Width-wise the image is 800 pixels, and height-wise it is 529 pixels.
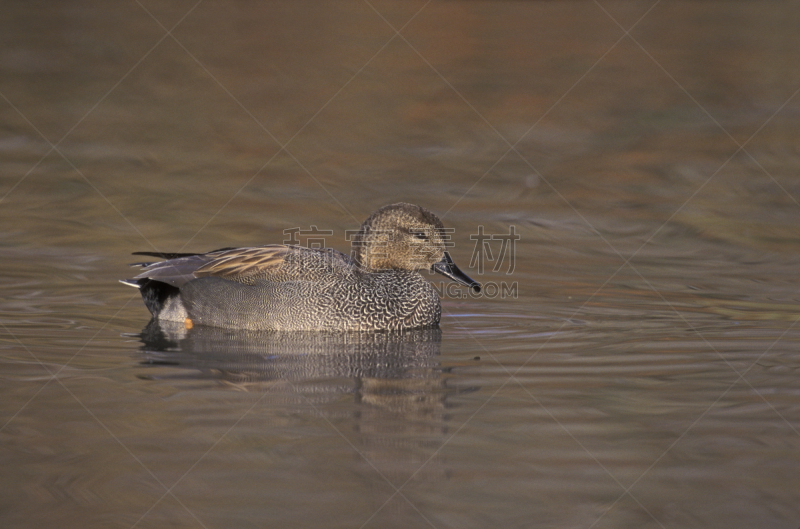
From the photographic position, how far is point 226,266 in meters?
8.80

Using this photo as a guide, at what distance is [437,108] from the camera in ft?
56.7

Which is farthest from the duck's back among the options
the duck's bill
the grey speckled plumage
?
the duck's bill

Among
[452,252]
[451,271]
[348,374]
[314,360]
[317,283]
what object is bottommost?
[348,374]

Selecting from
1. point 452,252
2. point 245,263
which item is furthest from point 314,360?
point 452,252

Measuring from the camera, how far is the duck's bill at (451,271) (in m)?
8.77

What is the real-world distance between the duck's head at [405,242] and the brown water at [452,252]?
54 centimetres

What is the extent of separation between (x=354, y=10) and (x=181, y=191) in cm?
1144

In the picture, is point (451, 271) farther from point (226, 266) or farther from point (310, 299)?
point (226, 266)

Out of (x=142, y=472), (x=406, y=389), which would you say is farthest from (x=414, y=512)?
(x=406, y=389)

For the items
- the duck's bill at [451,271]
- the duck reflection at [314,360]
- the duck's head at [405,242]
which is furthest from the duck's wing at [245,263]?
the duck's bill at [451,271]

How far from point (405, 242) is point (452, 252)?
215cm

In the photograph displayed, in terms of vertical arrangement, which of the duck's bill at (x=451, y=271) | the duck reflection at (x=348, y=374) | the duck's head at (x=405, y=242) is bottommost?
the duck reflection at (x=348, y=374)

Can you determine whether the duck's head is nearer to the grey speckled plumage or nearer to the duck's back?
the grey speckled plumage

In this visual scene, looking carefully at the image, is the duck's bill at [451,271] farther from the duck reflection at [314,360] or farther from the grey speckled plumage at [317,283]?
the duck reflection at [314,360]
